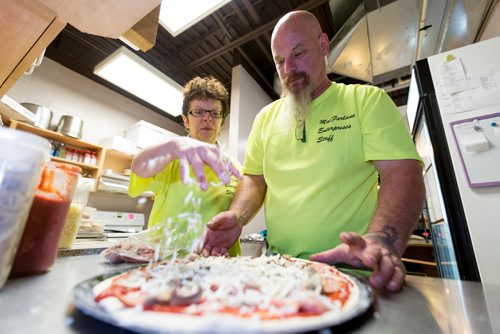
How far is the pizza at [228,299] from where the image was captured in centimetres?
29

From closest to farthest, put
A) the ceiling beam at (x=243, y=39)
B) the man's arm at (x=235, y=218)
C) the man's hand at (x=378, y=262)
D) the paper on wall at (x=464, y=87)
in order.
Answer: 1. the man's hand at (x=378, y=262)
2. the man's arm at (x=235, y=218)
3. the paper on wall at (x=464, y=87)
4. the ceiling beam at (x=243, y=39)

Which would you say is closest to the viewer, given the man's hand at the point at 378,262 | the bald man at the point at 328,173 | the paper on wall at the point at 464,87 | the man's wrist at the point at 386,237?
the man's hand at the point at 378,262

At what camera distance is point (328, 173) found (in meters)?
0.93

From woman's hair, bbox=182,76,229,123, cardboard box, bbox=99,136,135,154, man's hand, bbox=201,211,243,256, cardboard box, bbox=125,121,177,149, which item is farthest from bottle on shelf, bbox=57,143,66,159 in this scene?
man's hand, bbox=201,211,243,256

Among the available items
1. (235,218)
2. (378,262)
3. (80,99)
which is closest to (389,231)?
(378,262)

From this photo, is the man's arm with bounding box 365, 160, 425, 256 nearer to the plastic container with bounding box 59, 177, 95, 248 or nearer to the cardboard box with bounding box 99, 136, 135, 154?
the plastic container with bounding box 59, 177, 95, 248

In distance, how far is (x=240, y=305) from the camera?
1.26ft

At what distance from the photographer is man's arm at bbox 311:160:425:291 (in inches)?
21.6

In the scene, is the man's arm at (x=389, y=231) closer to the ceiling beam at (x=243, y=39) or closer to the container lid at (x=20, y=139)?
the container lid at (x=20, y=139)

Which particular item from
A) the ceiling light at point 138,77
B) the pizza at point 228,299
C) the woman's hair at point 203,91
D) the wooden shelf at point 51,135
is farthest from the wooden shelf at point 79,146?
the pizza at point 228,299

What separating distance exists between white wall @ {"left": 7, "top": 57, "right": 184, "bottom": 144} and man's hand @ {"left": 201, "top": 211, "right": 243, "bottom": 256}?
3.29 metres

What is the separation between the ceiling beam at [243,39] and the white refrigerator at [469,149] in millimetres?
1656

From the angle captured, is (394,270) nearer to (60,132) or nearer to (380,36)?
(380,36)

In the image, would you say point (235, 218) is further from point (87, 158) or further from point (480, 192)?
point (87, 158)
